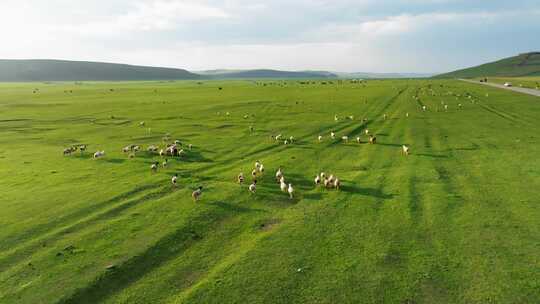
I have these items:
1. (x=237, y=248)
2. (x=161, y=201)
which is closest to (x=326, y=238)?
(x=237, y=248)

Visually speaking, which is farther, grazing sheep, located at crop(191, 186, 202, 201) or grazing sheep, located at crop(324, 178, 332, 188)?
grazing sheep, located at crop(324, 178, 332, 188)

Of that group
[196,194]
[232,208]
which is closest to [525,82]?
[232,208]

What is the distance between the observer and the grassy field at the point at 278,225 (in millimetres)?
13461

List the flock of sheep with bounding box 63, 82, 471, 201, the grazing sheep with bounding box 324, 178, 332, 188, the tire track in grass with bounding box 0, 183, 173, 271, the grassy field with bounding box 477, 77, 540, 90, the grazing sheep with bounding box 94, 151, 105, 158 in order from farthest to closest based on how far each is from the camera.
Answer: the grassy field with bounding box 477, 77, 540, 90 → the grazing sheep with bounding box 94, 151, 105, 158 → the grazing sheep with bounding box 324, 178, 332, 188 → the flock of sheep with bounding box 63, 82, 471, 201 → the tire track in grass with bounding box 0, 183, 173, 271

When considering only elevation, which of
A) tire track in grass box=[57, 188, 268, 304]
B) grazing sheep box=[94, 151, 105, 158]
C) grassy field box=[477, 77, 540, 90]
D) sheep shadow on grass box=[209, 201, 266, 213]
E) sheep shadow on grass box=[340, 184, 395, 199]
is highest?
grassy field box=[477, 77, 540, 90]

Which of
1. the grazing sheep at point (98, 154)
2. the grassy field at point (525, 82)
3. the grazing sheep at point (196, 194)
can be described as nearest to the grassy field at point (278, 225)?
the grazing sheep at point (196, 194)

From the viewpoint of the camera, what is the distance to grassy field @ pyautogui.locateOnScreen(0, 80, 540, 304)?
44.2 feet

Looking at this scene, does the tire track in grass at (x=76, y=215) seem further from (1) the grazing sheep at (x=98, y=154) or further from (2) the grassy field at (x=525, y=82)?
(2) the grassy field at (x=525, y=82)

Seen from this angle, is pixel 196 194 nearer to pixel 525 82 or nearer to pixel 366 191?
pixel 366 191

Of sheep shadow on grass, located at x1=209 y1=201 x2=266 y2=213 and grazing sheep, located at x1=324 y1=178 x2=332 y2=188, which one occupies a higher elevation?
grazing sheep, located at x1=324 y1=178 x2=332 y2=188

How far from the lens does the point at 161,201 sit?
2212 cm

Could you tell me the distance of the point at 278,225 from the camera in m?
18.6

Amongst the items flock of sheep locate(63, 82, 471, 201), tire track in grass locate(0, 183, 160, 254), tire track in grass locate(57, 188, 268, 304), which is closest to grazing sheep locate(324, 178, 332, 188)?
flock of sheep locate(63, 82, 471, 201)

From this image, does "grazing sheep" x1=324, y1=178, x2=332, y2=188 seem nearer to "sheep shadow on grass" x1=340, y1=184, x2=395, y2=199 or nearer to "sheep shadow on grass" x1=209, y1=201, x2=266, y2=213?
"sheep shadow on grass" x1=340, y1=184, x2=395, y2=199
